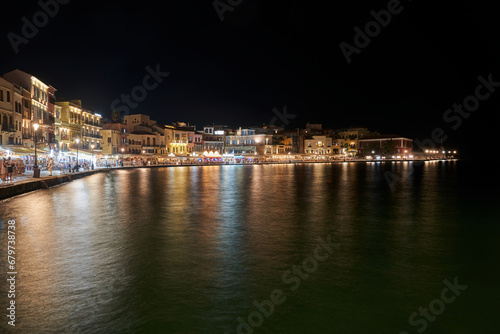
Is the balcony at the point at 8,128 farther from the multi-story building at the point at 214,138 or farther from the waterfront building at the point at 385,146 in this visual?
the waterfront building at the point at 385,146

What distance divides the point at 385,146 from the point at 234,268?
133m

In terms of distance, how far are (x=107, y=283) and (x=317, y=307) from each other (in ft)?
13.6

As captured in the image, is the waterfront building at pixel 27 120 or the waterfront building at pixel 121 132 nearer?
the waterfront building at pixel 27 120

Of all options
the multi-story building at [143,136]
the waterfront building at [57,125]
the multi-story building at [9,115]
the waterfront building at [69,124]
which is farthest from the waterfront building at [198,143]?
the multi-story building at [9,115]

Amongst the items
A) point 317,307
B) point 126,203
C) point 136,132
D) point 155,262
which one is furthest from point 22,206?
point 136,132

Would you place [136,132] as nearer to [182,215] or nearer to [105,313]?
[182,215]

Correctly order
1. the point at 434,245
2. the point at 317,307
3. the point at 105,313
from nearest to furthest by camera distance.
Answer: the point at 105,313 → the point at 317,307 → the point at 434,245

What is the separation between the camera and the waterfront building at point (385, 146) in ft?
429

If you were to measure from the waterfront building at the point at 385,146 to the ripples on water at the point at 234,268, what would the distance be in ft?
397

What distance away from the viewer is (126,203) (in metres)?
18.3

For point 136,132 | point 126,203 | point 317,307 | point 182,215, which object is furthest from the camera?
point 136,132

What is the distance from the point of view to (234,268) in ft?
26.5

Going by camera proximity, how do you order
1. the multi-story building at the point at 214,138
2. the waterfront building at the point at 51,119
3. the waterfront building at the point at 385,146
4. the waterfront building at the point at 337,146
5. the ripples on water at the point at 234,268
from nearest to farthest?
the ripples on water at the point at 234,268 < the waterfront building at the point at 51,119 < the multi-story building at the point at 214,138 < the waterfront building at the point at 337,146 < the waterfront building at the point at 385,146

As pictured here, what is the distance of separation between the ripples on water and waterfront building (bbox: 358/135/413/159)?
120893 mm
